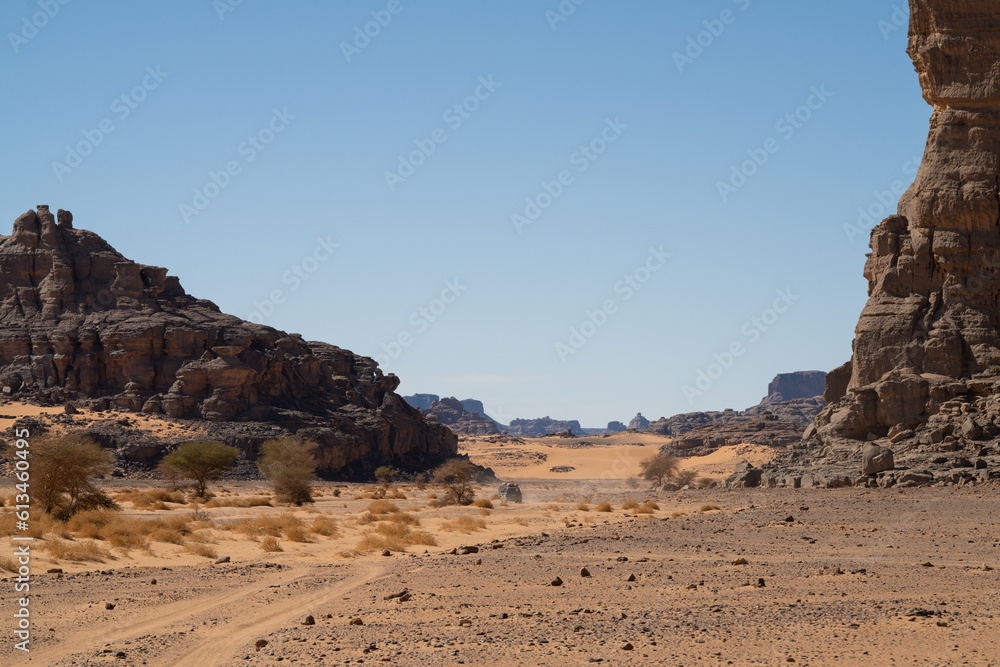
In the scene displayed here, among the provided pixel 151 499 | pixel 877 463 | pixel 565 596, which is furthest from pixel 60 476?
pixel 877 463

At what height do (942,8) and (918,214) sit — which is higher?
(942,8)

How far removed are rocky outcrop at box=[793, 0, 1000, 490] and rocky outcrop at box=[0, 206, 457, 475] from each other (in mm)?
45335

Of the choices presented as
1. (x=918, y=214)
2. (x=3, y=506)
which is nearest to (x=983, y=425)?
(x=918, y=214)

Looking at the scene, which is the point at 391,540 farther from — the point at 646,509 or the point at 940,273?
the point at 940,273

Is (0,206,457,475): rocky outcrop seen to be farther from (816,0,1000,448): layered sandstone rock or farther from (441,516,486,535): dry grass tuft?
(816,0,1000,448): layered sandstone rock

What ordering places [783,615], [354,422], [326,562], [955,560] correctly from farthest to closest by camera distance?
[354,422] < [326,562] < [955,560] < [783,615]

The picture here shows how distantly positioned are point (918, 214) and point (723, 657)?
30.0 metres

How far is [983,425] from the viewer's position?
103ft

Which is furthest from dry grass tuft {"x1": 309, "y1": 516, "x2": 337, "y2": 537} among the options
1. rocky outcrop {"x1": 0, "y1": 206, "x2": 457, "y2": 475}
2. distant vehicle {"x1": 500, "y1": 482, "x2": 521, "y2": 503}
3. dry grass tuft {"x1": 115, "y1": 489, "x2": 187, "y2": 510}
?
rocky outcrop {"x1": 0, "y1": 206, "x2": 457, "y2": 475}

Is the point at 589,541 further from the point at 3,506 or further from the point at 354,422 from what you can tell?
the point at 354,422

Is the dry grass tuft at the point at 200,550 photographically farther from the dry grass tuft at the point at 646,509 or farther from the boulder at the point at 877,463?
the boulder at the point at 877,463

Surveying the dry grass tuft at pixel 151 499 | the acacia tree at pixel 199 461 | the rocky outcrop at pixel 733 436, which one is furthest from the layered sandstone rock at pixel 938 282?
the rocky outcrop at pixel 733 436

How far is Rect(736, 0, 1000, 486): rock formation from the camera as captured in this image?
33.5 meters

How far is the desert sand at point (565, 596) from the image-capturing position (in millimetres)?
10023
